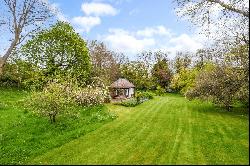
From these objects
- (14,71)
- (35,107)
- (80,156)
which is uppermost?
(14,71)

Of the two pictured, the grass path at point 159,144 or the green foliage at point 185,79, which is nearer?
the grass path at point 159,144

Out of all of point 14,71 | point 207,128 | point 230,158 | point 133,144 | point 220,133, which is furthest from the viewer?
point 14,71

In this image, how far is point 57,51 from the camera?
64562mm

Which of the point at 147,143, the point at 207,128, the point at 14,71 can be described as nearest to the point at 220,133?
the point at 207,128

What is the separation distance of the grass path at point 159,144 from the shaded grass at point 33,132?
89 centimetres

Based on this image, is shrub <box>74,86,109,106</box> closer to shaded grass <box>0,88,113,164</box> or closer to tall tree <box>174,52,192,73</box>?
shaded grass <box>0,88,113,164</box>

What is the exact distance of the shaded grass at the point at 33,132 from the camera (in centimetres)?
1991

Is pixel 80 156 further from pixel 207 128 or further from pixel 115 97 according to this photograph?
pixel 115 97

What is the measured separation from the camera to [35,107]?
28922mm

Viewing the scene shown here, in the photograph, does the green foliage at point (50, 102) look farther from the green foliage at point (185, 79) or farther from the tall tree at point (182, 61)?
the tall tree at point (182, 61)

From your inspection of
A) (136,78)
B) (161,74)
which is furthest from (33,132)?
(161,74)

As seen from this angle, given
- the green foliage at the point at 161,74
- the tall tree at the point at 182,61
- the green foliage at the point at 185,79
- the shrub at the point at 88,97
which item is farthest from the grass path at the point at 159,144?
the tall tree at the point at 182,61

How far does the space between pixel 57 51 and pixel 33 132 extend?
4060 cm

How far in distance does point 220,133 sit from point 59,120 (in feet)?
43.6
